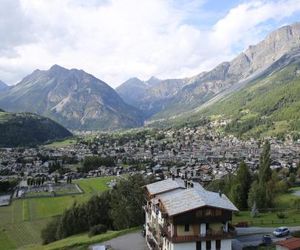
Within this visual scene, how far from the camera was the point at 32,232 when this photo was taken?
104062mm

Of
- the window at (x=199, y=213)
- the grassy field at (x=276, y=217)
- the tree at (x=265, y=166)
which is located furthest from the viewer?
the tree at (x=265, y=166)

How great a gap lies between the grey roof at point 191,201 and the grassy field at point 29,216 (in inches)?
2074

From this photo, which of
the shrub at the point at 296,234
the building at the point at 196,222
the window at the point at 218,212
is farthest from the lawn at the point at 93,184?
the window at the point at 218,212

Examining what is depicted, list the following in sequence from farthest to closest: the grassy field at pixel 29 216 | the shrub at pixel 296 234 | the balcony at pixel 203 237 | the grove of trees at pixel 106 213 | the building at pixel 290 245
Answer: the grassy field at pixel 29 216, the grove of trees at pixel 106 213, the shrub at pixel 296 234, the balcony at pixel 203 237, the building at pixel 290 245

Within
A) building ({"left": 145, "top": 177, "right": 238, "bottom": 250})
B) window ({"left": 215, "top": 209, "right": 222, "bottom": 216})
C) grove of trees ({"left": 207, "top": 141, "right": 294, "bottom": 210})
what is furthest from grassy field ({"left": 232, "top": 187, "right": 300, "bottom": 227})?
window ({"left": 215, "top": 209, "right": 222, "bottom": 216})

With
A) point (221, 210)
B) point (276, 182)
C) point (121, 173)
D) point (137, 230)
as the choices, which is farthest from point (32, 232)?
point (121, 173)

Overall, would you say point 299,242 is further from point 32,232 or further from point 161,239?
point 32,232

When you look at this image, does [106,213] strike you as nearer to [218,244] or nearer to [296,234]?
[296,234]

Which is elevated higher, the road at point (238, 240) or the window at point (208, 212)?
the window at point (208, 212)

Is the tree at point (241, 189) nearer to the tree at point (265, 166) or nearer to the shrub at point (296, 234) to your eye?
the tree at point (265, 166)

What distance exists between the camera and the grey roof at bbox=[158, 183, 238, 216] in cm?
4569

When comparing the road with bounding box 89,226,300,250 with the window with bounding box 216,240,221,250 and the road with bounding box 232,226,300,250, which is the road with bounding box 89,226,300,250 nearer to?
the road with bounding box 232,226,300,250

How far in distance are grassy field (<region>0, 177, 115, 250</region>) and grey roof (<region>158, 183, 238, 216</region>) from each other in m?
52.7

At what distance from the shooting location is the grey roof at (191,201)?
150 feet
